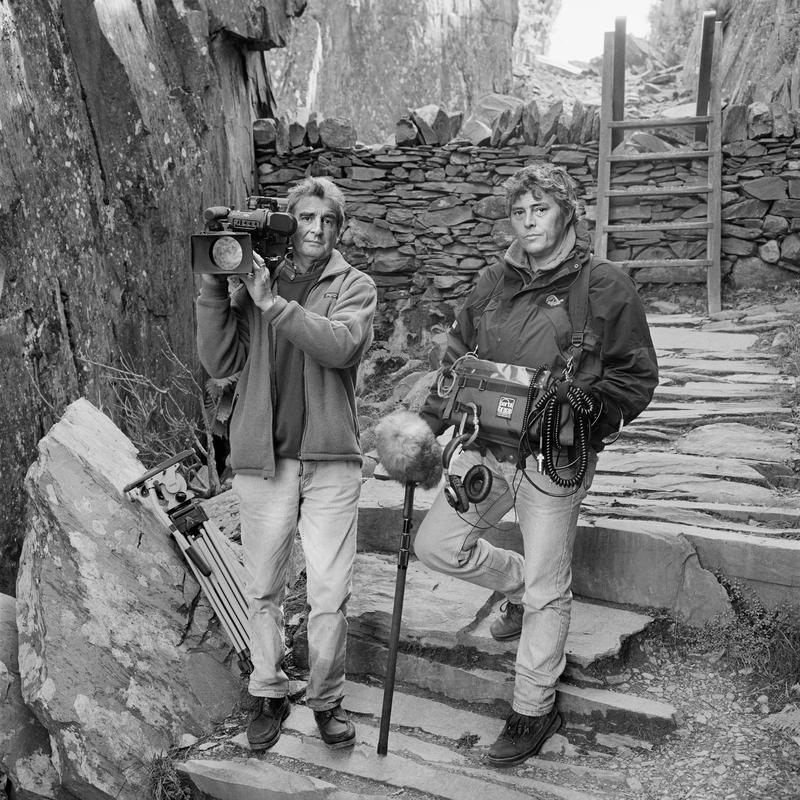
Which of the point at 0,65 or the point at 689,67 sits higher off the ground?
the point at 689,67

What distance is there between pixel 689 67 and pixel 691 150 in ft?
24.4

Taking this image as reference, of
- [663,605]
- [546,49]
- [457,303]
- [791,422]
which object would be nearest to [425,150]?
[457,303]

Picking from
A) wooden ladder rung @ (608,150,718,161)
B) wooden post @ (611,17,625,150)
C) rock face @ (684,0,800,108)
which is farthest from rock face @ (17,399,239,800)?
rock face @ (684,0,800,108)

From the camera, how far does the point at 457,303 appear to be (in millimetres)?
9398

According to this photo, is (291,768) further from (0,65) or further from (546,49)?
(546,49)

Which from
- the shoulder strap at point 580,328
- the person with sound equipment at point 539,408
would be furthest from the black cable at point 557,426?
the shoulder strap at point 580,328

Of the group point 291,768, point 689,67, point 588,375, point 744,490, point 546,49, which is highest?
point 546,49

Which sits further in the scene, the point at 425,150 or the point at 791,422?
the point at 425,150

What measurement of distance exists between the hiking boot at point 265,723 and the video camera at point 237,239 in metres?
1.49

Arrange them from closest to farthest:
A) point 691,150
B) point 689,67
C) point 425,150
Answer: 1. point 691,150
2. point 425,150
3. point 689,67

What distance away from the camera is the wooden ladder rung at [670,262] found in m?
8.34

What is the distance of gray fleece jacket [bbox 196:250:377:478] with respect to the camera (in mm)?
2938

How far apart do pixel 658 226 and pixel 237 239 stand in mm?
6468

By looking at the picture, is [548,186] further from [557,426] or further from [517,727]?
[517,727]
